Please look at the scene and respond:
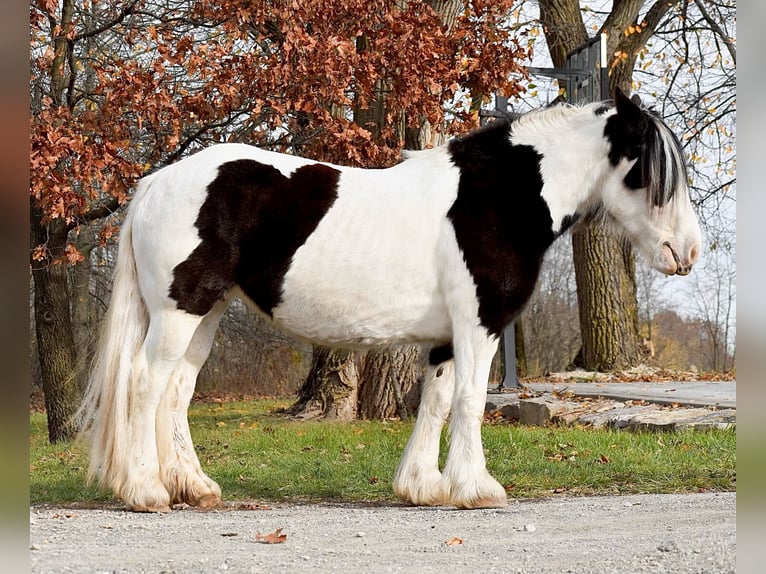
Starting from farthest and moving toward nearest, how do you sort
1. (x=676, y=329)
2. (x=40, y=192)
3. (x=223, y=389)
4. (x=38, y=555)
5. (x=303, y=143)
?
(x=676, y=329), (x=223, y=389), (x=303, y=143), (x=40, y=192), (x=38, y=555)

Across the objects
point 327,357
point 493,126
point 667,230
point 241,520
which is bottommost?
point 241,520

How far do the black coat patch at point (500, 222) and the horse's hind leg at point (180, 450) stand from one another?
1701 mm

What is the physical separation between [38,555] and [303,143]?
19.5ft

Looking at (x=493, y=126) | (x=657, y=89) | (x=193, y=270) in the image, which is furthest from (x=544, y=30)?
(x=193, y=270)

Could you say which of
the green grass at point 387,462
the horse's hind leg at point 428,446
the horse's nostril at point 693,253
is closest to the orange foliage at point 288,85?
the green grass at point 387,462

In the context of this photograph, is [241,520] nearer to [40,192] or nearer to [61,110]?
[40,192]

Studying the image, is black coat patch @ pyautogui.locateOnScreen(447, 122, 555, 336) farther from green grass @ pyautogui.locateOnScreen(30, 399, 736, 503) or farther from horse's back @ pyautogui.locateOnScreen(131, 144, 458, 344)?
green grass @ pyautogui.locateOnScreen(30, 399, 736, 503)

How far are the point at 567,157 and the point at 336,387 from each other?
20.6ft

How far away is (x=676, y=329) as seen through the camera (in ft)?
104

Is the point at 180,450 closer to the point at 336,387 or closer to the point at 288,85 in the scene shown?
the point at 288,85

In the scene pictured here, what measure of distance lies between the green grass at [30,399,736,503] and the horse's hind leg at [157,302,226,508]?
61 cm

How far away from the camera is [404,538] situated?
4.71 m

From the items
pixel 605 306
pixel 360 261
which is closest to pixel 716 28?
pixel 605 306

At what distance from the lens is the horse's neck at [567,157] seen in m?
5.90
